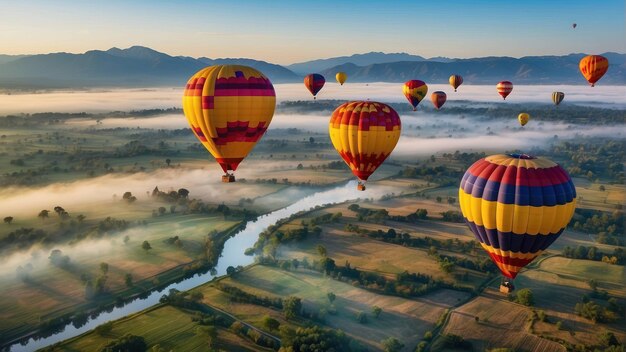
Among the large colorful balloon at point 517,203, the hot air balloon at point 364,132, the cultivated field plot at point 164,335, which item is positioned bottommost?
the cultivated field plot at point 164,335

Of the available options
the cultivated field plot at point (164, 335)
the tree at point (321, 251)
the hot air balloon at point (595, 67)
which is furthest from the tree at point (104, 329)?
the hot air balloon at point (595, 67)

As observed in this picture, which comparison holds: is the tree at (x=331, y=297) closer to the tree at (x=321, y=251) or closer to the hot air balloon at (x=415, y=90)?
the tree at (x=321, y=251)

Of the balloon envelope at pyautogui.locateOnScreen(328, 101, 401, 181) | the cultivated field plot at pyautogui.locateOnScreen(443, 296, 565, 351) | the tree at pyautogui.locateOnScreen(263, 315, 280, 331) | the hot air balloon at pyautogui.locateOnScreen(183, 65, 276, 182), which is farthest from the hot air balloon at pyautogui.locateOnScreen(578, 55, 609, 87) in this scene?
the tree at pyautogui.locateOnScreen(263, 315, 280, 331)

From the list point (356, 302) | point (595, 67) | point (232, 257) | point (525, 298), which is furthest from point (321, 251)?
point (595, 67)

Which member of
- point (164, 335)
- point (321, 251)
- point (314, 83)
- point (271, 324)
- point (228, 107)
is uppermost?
point (314, 83)

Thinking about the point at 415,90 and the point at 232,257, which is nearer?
the point at 232,257

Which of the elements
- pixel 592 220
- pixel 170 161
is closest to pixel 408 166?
pixel 592 220

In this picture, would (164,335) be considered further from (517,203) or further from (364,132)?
(517,203)
